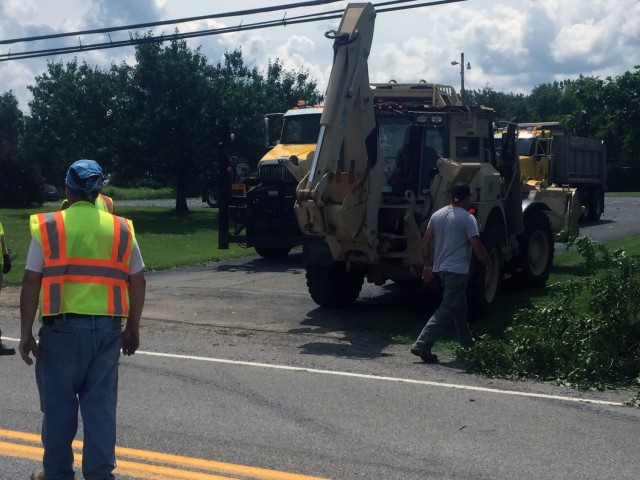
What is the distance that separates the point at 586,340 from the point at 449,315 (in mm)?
1386

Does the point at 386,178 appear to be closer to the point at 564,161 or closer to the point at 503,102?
the point at 564,161

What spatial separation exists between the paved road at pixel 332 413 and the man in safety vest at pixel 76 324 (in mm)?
952

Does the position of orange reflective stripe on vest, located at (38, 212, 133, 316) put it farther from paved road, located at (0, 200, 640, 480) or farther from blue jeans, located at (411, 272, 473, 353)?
blue jeans, located at (411, 272, 473, 353)

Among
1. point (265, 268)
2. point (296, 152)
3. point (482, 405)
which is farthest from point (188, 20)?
point (482, 405)

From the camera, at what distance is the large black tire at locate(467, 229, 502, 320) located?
38.9ft

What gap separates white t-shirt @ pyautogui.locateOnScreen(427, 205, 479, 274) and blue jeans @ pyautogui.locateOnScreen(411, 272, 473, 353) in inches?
3.5

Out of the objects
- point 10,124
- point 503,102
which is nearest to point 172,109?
point 10,124

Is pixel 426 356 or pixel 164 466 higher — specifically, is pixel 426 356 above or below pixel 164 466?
below

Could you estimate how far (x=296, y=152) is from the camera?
19188mm

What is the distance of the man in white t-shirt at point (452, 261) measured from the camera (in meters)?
9.75

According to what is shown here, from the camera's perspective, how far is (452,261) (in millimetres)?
9914

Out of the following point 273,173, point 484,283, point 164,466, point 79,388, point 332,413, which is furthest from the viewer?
point 273,173

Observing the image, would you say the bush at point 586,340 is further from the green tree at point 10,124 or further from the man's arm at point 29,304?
the green tree at point 10,124

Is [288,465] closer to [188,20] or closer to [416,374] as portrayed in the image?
[416,374]
